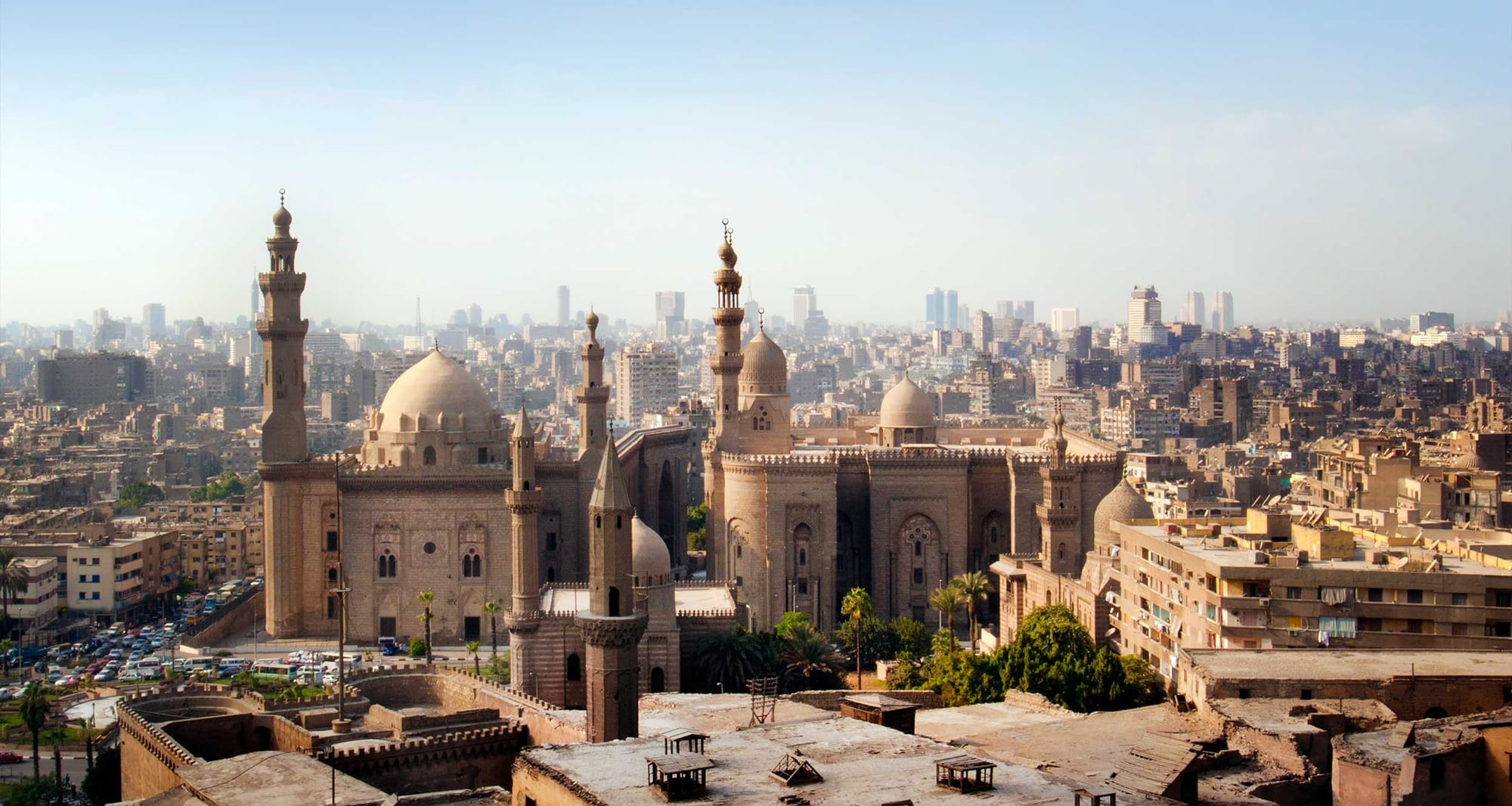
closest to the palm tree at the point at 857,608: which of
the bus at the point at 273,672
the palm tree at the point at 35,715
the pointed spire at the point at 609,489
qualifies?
the pointed spire at the point at 609,489

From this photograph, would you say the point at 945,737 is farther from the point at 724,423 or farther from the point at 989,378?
the point at 989,378

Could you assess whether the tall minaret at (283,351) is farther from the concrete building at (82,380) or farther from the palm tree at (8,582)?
the concrete building at (82,380)

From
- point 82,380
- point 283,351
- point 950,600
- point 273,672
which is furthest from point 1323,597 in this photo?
point 82,380

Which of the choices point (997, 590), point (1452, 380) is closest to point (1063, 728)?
point (997, 590)

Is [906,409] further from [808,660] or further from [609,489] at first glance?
[609,489]

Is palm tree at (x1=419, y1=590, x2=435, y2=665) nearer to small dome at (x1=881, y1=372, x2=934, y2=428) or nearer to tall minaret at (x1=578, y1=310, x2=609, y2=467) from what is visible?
tall minaret at (x1=578, y1=310, x2=609, y2=467)

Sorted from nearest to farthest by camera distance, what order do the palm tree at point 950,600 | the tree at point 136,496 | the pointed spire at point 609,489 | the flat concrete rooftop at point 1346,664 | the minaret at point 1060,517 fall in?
the flat concrete rooftop at point 1346,664 < the pointed spire at point 609,489 < the palm tree at point 950,600 < the minaret at point 1060,517 < the tree at point 136,496
